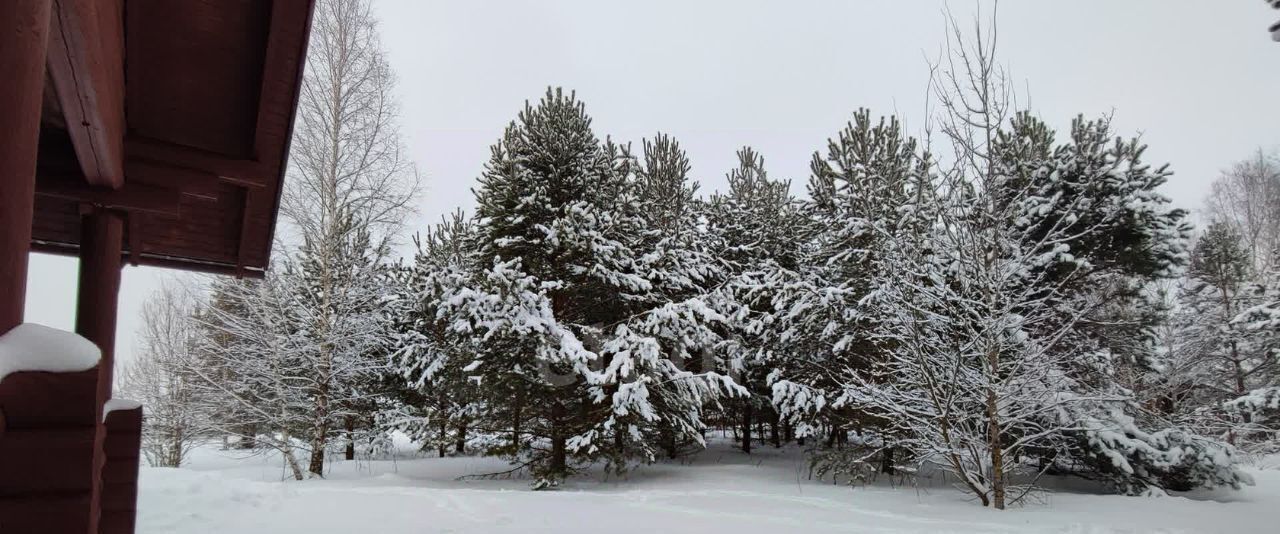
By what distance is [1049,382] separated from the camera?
819cm

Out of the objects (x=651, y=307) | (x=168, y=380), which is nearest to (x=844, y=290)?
(x=651, y=307)

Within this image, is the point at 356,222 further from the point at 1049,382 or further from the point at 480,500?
the point at 1049,382

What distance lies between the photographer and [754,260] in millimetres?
15852

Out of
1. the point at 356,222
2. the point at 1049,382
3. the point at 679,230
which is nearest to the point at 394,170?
the point at 356,222

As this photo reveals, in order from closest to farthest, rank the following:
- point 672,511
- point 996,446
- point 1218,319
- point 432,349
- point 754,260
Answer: point 996,446
point 672,511
point 432,349
point 754,260
point 1218,319

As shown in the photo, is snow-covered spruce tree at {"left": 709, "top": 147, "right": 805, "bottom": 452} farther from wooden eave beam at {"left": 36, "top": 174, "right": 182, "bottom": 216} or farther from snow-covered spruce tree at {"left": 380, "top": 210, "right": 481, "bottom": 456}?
wooden eave beam at {"left": 36, "top": 174, "right": 182, "bottom": 216}

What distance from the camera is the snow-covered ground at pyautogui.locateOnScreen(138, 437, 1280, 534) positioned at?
6473 millimetres

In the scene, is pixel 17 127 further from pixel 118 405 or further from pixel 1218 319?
pixel 1218 319

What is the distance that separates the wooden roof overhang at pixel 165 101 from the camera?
3.18 meters

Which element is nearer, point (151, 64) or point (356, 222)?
point (151, 64)

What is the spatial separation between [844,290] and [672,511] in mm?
5631

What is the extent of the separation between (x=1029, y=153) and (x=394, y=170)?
12392mm

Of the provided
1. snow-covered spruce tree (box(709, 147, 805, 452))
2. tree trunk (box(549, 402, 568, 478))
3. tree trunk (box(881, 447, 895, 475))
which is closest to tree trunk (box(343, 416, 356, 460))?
tree trunk (box(549, 402, 568, 478))

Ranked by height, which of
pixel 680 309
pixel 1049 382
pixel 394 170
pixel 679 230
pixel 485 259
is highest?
pixel 394 170
